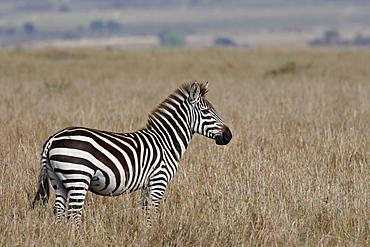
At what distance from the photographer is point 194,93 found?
536cm

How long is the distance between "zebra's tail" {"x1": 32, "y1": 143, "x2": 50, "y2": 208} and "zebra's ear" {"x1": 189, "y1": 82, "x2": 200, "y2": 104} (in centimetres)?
159

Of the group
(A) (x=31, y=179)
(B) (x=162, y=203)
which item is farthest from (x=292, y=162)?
(A) (x=31, y=179)

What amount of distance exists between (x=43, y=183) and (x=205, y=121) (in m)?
1.79

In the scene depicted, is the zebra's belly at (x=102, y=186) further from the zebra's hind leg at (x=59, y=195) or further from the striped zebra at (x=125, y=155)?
the zebra's hind leg at (x=59, y=195)

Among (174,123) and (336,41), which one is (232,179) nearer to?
(174,123)

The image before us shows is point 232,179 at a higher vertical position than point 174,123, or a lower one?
lower

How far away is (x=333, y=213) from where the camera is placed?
5.29m

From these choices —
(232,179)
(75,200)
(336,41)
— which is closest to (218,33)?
(336,41)

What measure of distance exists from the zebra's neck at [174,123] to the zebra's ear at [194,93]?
8 cm

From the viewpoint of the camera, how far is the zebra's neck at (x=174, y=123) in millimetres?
5316

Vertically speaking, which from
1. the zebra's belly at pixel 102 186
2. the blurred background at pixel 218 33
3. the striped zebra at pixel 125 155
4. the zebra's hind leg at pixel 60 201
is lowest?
the zebra's hind leg at pixel 60 201

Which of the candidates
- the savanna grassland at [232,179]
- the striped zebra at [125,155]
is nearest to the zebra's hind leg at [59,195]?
Result: the striped zebra at [125,155]

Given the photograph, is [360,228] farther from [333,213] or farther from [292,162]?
[292,162]

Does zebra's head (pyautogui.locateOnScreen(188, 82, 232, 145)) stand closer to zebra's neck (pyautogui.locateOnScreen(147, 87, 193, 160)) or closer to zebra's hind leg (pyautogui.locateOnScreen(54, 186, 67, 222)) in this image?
zebra's neck (pyautogui.locateOnScreen(147, 87, 193, 160))
